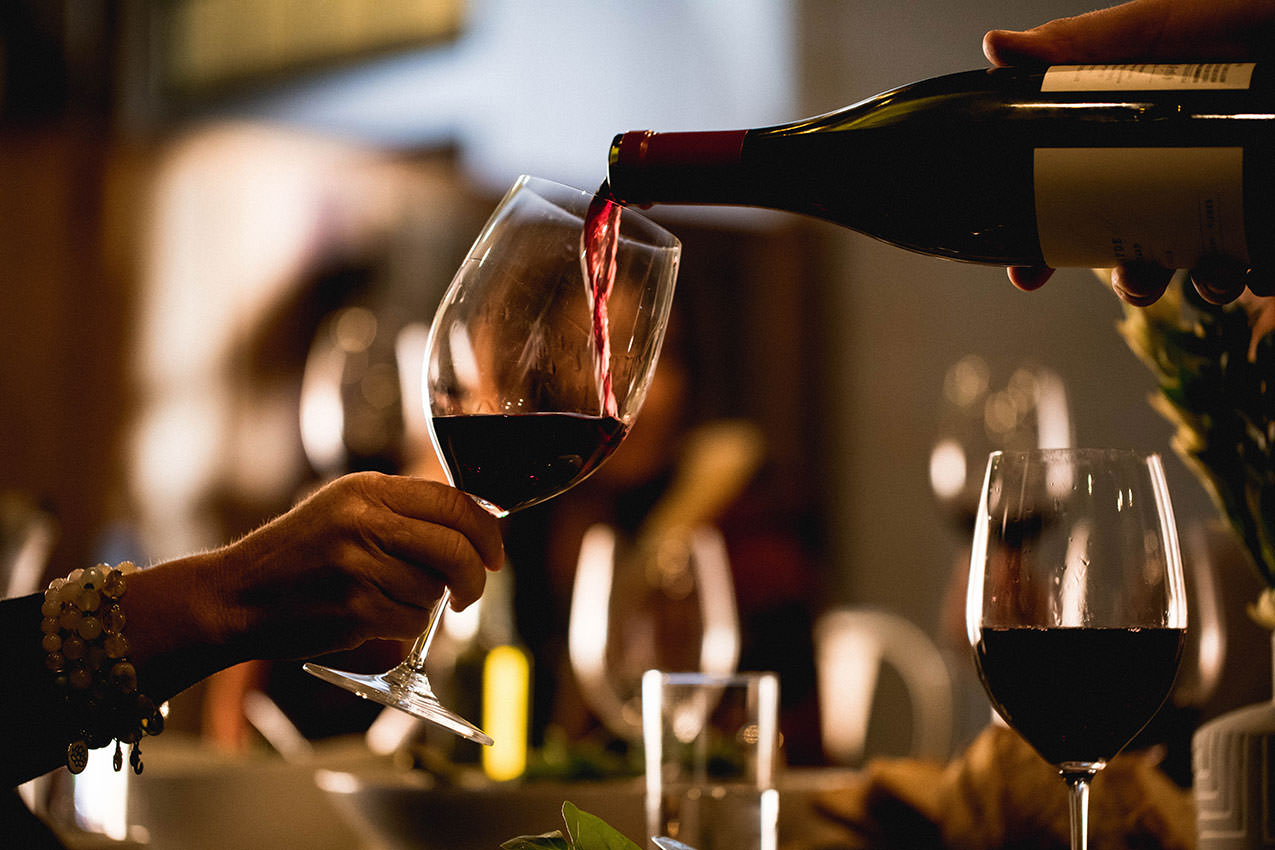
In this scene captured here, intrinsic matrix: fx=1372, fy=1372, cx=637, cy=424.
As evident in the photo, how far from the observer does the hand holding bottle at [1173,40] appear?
682 millimetres

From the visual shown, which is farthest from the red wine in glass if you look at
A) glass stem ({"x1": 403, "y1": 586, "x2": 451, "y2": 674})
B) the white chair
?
the white chair

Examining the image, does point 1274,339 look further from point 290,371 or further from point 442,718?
point 290,371

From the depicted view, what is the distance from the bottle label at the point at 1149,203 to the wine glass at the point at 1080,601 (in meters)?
0.12

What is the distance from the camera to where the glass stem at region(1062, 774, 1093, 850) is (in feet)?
1.83

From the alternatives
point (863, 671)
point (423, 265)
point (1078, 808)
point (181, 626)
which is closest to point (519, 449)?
point (181, 626)

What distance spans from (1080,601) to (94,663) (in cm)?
47

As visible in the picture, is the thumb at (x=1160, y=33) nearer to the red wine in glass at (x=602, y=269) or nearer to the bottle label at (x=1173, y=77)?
the bottle label at (x=1173, y=77)

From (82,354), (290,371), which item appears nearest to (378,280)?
(290,371)

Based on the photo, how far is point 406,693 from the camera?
0.65m

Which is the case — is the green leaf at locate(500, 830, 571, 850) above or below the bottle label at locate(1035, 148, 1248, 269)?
below

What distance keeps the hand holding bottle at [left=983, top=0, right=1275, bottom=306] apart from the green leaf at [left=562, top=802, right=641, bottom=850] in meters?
0.39

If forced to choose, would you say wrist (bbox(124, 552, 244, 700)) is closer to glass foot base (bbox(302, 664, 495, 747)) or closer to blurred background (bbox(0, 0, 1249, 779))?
glass foot base (bbox(302, 664, 495, 747))

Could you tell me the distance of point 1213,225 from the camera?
647 millimetres

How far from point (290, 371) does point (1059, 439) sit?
245cm
